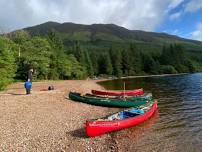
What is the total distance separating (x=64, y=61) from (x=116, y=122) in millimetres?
85197

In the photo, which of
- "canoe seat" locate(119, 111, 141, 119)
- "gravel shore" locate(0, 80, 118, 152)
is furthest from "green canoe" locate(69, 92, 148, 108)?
"canoe seat" locate(119, 111, 141, 119)

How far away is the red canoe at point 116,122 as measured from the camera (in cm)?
2387

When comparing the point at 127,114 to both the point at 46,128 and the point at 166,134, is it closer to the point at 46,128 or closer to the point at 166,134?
the point at 166,134

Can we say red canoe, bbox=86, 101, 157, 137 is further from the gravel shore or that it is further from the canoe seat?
A: the gravel shore

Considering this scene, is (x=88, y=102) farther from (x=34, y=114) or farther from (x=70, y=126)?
(x=70, y=126)

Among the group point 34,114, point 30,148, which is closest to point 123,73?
point 34,114

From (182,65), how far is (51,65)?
4579 inches

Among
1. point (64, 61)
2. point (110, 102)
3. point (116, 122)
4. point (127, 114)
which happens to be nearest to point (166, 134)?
point (116, 122)

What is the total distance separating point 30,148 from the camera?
19.2m

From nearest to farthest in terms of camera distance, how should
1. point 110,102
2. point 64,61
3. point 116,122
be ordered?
point 116,122
point 110,102
point 64,61

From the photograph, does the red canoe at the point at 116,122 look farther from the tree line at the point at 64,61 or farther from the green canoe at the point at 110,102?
the tree line at the point at 64,61

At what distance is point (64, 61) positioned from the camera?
110 meters

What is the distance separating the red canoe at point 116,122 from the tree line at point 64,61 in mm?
28417

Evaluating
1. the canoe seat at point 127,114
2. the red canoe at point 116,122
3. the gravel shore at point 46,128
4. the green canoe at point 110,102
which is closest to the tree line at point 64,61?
the green canoe at point 110,102
